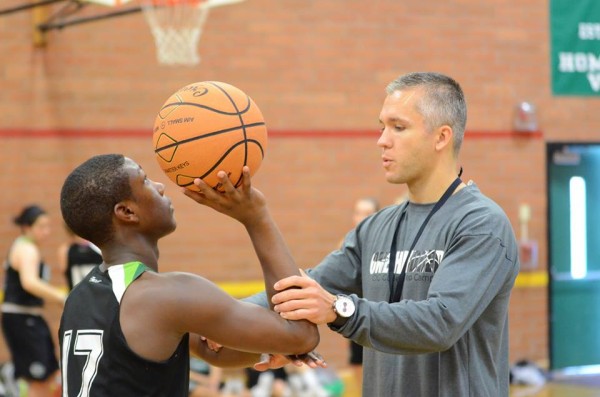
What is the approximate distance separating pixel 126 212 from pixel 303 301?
59cm

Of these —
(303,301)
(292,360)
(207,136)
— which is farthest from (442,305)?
(207,136)

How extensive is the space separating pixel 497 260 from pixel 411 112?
587 millimetres

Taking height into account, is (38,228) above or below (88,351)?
above

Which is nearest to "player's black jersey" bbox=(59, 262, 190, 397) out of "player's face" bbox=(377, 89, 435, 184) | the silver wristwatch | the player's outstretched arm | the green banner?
the player's outstretched arm

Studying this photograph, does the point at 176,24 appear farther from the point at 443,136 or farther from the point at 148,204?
the point at 148,204

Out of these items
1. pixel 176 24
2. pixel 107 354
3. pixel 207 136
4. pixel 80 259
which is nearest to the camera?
pixel 107 354

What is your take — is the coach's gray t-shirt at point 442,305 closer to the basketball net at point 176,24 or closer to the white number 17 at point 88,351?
the white number 17 at point 88,351

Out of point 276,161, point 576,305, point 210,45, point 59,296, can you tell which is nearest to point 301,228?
point 276,161

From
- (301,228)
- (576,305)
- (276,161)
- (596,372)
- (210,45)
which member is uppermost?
(210,45)

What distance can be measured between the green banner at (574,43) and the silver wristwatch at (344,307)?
845 centimetres

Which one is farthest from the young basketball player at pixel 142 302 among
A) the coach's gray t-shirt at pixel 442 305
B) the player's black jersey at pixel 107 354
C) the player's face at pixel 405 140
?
the player's face at pixel 405 140

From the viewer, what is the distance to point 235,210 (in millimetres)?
2854

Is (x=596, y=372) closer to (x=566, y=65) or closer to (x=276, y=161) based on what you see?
(x=566, y=65)

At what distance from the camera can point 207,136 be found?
2881 millimetres
